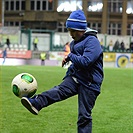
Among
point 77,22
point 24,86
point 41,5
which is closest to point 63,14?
point 41,5

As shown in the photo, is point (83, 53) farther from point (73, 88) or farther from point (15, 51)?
point (15, 51)

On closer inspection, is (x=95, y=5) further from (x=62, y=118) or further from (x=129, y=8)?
(x=62, y=118)

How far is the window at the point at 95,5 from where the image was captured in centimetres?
6994

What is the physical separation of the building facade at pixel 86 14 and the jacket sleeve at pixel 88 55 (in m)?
63.8

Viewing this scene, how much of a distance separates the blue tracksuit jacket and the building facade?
209ft

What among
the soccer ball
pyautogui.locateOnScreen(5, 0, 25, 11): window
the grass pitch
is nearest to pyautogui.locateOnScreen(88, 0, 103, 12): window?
pyautogui.locateOnScreen(5, 0, 25, 11): window

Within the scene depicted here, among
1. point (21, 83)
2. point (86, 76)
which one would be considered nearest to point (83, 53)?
point (86, 76)

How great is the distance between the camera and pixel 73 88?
19.3 ft

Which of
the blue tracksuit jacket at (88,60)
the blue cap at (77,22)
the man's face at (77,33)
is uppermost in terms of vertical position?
the blue cap at (77,22)

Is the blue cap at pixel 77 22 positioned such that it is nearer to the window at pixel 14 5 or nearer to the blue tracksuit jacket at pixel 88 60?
the blue tracksuit jacket at pixel 88 60

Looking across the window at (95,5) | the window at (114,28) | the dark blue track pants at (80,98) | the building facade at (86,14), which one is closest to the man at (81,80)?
the dark blue track pants at (80,98)

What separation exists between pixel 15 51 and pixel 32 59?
1919 mm

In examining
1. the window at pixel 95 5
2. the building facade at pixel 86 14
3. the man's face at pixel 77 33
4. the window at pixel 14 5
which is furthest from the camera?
the window at pixel 14 5

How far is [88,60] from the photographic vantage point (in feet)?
18.1
